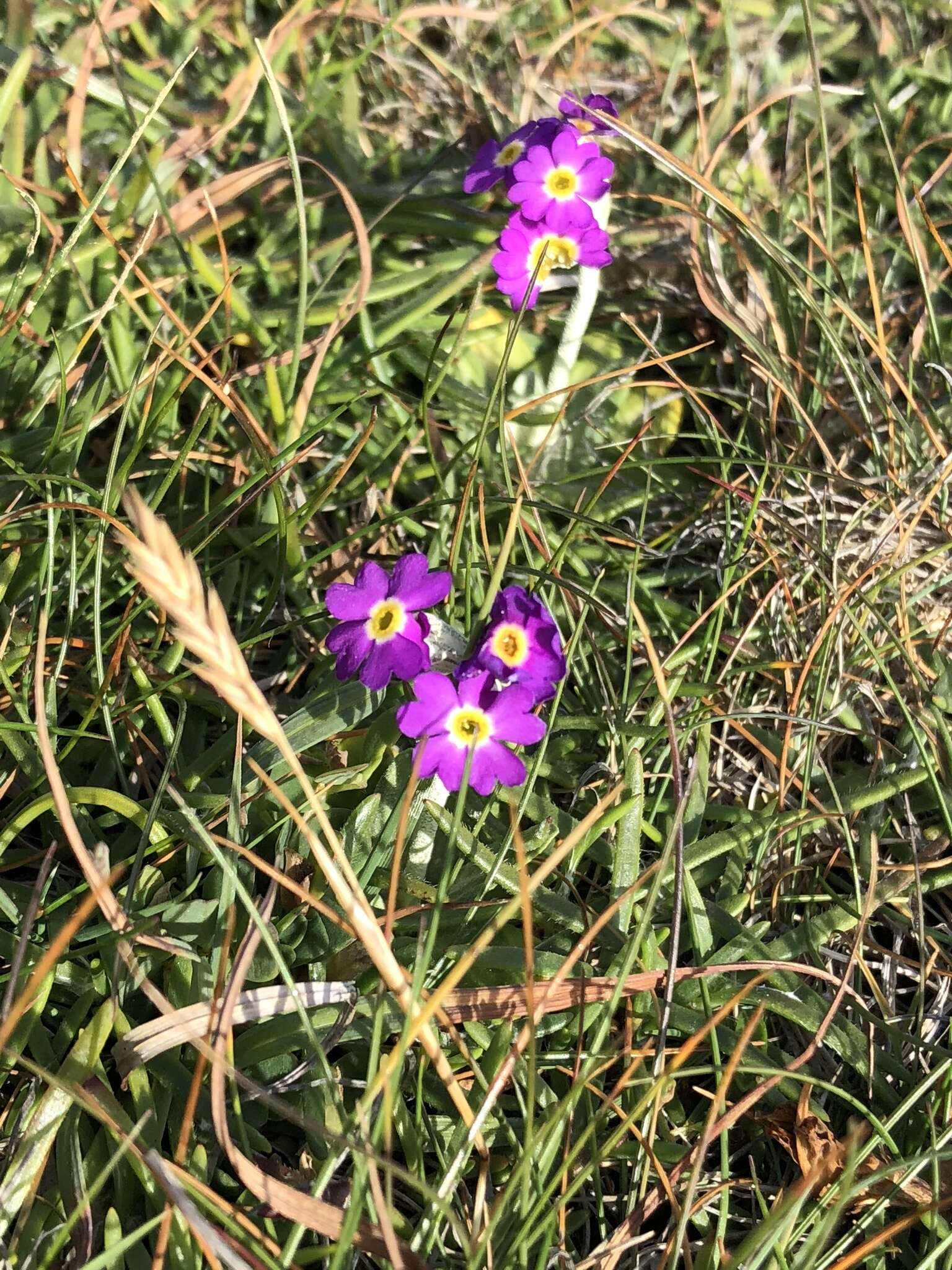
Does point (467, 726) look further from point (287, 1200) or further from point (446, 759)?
point (287, 1200)

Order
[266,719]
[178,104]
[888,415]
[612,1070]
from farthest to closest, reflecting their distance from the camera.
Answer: [178,104], [888,415], [612,1070], [266,719]

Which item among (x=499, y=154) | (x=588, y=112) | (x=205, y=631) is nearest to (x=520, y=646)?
(x=205, y=631)

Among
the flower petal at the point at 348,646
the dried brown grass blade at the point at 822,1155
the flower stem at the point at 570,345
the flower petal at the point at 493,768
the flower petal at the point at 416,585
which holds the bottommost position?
the dried brown grass blade at the point at 822,1155

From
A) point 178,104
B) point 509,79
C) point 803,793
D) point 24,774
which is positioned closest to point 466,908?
point 803,793

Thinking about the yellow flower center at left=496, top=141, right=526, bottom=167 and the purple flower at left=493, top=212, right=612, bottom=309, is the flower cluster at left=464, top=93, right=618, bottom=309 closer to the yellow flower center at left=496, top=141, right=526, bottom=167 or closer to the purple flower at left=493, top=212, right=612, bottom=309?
the purple flower at left=493, top=212, right=612, bottom=309

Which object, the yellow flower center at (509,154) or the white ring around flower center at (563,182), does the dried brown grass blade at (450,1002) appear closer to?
the white ring around flower center at (563,182)

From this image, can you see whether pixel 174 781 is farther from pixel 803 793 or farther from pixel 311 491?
pixel 803 793

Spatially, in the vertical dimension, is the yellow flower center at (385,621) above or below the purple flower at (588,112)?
below

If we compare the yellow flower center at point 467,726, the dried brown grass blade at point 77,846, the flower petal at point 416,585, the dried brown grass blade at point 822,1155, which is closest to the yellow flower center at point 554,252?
the flower petal at point 416,585
